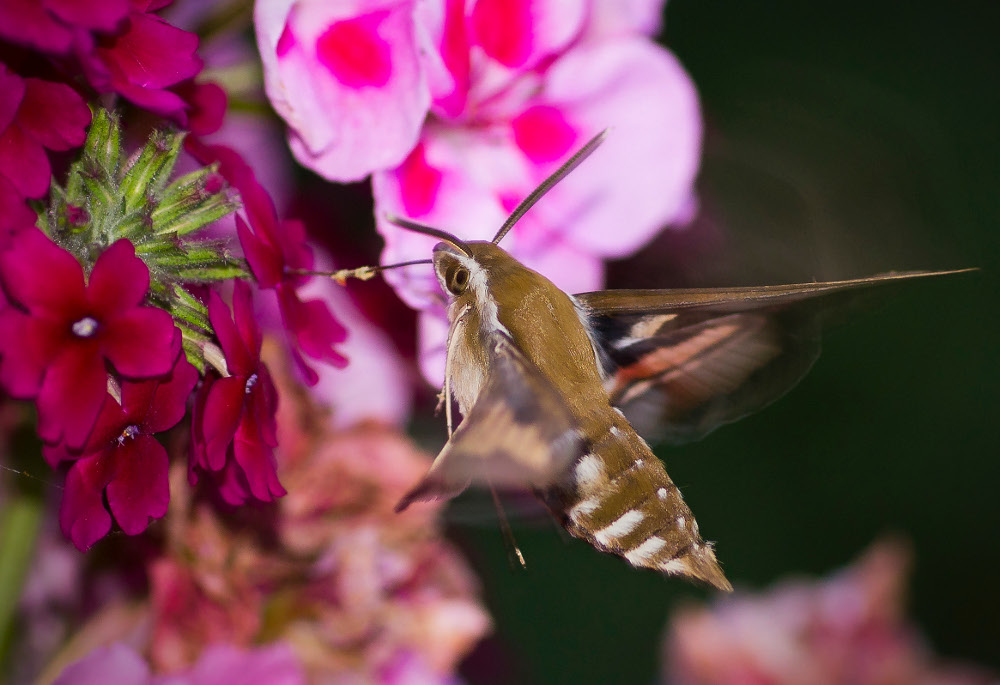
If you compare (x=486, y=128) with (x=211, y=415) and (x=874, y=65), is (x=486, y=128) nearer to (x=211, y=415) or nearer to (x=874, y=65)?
(x=211, y=415)

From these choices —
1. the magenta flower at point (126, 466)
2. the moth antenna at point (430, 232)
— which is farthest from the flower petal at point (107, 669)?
the moth antenna at point (430, 232)

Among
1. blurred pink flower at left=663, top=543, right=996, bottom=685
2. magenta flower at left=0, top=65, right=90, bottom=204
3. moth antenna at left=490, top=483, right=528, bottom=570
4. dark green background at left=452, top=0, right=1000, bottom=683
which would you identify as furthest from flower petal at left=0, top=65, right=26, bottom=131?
dark green background at left=452, top=0, right=1000, bottom=683

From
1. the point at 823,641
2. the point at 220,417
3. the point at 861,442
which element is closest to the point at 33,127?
the point at 220,417

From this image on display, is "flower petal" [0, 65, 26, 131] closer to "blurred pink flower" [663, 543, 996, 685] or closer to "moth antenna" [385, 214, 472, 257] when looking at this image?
"moth antenna" [385, 214, 472, 257]

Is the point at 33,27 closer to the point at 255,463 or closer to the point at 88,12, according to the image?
the point at 88,12

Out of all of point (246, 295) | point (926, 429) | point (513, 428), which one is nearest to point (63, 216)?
point (246, 295)
